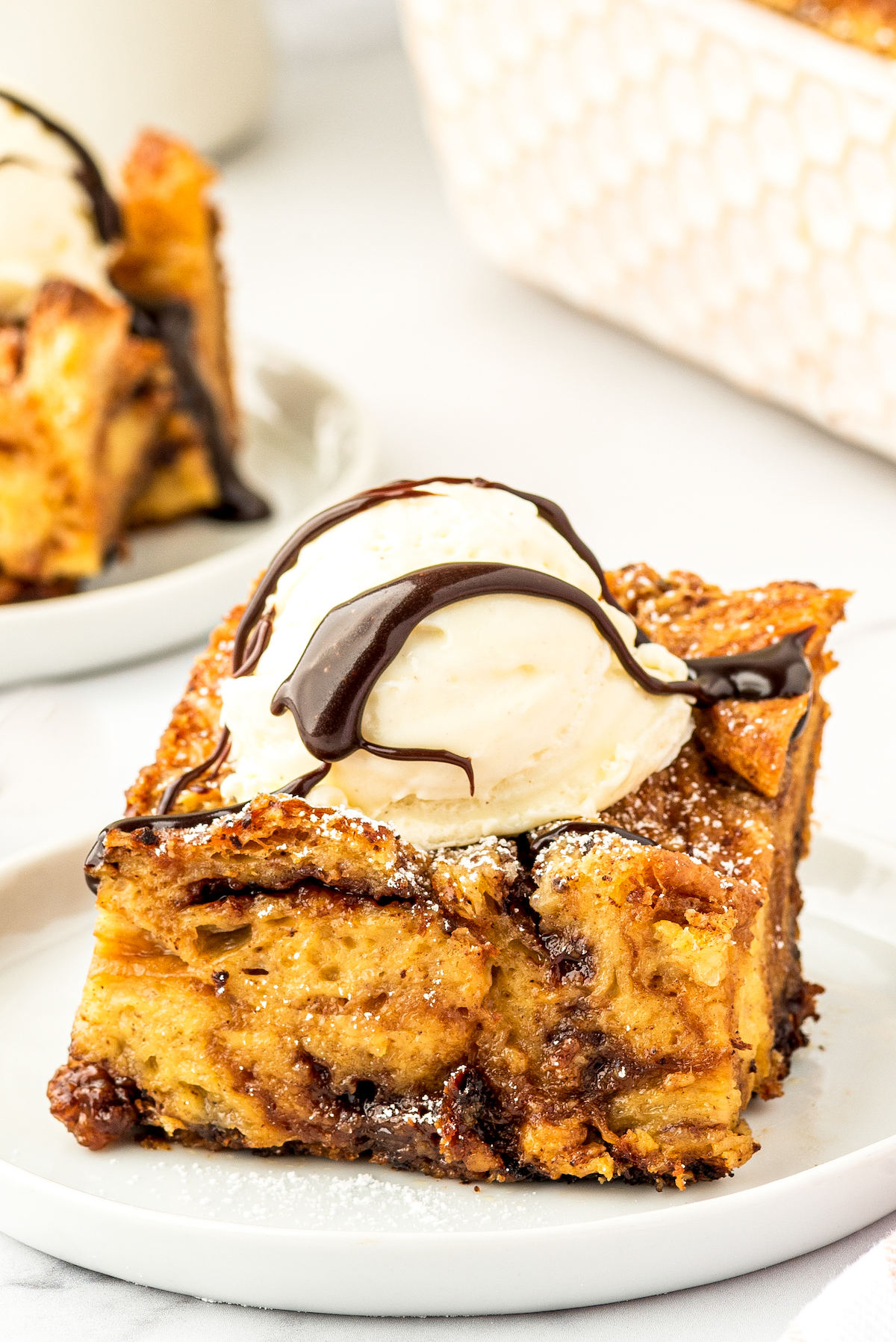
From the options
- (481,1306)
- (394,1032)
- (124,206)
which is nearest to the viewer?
(481,1306)

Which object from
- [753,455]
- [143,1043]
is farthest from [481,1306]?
[753,455]

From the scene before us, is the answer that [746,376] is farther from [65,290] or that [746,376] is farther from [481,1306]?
[481,1306]

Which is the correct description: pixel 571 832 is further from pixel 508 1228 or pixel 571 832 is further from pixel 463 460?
pixel 463 460

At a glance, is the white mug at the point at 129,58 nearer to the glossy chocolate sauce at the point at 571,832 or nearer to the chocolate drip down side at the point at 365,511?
the chocolate drip down side at the point at 365,511

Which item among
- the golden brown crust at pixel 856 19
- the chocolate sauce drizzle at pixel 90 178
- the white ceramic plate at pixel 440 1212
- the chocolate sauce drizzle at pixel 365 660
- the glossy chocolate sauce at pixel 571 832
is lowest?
the white ceramic plate at pixel 440 1212

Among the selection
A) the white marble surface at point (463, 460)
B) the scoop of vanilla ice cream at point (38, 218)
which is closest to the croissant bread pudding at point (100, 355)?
the scoop of vanilla ice cream at point (38, 218)
